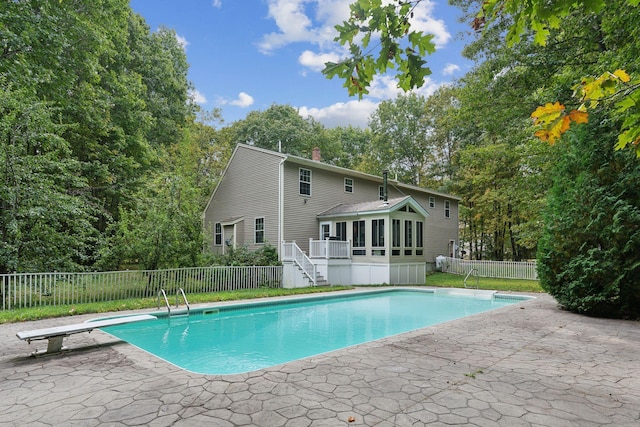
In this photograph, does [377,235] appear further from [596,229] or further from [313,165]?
[596,229]

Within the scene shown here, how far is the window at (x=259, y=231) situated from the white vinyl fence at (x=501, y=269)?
10850mm

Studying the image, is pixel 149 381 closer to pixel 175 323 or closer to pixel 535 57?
pixel 175 323

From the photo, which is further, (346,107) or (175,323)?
(346,107)

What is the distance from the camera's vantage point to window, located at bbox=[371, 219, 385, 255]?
16219 mm

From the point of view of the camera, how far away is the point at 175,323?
29.0 ft

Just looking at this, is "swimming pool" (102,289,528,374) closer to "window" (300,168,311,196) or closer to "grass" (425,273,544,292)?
"grass" (425,273,544,292)

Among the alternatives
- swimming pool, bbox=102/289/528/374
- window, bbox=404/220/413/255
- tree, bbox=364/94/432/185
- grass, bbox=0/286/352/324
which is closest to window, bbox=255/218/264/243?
grass, bbox=0/286/352/324

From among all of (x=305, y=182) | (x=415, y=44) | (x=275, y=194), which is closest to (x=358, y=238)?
(x=305, y=182)

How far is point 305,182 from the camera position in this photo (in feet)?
59.6

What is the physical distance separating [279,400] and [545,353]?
13.5 feet

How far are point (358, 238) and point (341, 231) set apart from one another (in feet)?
3.57

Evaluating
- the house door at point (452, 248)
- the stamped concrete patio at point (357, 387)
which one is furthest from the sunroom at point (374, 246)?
the stamped concrete patio at point (357, 387)

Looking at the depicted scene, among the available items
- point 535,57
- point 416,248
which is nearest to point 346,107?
point 416,248

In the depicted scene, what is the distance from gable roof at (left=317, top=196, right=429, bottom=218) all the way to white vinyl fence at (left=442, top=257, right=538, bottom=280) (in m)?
4.85
